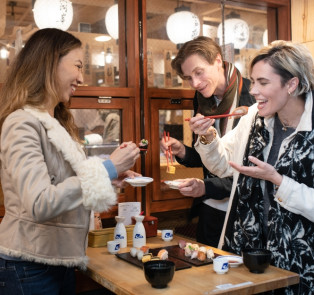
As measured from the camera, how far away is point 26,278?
1688 millimetres

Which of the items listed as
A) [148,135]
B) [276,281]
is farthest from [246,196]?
[148,135]

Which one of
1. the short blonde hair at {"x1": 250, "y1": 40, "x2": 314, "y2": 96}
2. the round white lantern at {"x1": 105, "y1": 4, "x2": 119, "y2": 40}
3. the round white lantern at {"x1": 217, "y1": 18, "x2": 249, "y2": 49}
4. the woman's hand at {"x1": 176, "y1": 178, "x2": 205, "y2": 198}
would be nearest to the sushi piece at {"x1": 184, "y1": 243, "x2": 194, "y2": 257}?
the woman's hand at {"x1": 176, "y1": 178, "x2": 205, "y2": 198}

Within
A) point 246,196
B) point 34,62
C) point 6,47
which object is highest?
point 6,47

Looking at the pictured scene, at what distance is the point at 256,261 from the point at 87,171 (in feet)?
2.68

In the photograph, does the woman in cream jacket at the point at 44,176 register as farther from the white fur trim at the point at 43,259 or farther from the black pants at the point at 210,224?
the black pants at the point at 210,224

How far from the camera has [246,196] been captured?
2236mm

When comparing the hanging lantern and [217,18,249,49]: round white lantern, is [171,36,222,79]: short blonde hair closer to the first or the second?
the hanging lantern

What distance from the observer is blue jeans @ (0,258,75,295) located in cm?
167

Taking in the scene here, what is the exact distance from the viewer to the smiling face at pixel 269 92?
2143mm

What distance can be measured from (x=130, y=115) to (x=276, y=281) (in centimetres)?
141

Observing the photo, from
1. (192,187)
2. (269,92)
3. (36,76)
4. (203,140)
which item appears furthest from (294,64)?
(36,76)

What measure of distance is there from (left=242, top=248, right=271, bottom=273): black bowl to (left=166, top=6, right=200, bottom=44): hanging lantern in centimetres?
165

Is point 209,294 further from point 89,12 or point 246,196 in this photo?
point 89,12

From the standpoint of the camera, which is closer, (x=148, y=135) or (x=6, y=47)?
(x=6, y=47)
